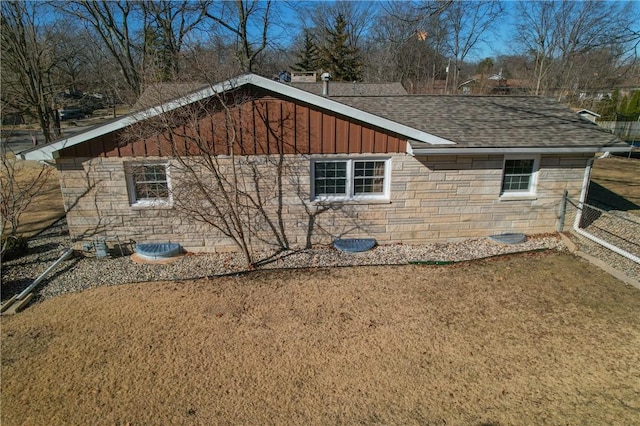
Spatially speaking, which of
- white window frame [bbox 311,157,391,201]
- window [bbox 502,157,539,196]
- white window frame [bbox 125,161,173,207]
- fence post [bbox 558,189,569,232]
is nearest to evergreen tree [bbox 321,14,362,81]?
window [bbox 502,157,539,196]

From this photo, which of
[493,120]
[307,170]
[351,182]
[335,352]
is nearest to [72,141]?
[307,170]

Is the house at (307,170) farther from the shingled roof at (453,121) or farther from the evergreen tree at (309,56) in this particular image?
the evergreen tree at (309,56)

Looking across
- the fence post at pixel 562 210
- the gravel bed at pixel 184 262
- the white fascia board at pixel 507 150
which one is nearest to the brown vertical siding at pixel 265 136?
the white fascia board at pixel 507 150

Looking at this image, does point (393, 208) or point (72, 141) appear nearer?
point (72, 141)

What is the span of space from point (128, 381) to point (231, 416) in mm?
1650

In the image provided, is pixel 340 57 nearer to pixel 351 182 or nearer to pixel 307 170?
pixel 351 182

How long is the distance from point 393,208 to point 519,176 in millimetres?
3540

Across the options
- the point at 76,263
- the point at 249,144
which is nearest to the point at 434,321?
the point at 249,144

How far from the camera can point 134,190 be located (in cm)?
866

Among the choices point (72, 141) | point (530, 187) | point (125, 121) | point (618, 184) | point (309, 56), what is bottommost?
point (618, 184)

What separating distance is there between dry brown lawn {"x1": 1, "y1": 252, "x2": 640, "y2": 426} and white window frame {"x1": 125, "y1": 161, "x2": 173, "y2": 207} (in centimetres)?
212

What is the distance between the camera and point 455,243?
378 inches

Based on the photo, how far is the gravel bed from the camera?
7.80 m

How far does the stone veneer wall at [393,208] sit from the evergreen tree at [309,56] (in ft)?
115
